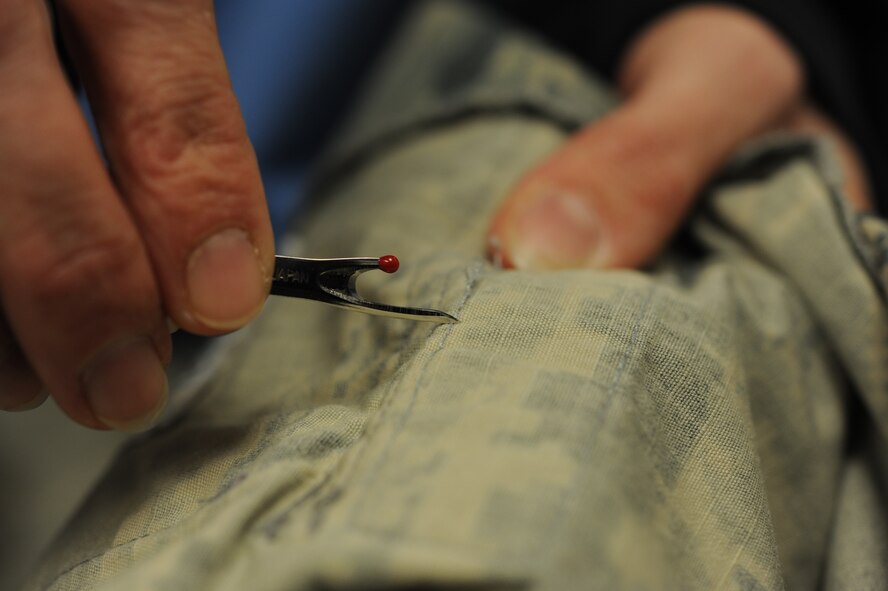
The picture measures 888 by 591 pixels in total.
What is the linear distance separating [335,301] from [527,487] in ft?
0.69

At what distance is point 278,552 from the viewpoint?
347mm

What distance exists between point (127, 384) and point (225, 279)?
9cm

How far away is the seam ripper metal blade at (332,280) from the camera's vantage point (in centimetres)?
50

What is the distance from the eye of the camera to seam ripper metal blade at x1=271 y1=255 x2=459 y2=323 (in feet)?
1.64

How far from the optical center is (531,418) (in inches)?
15.4

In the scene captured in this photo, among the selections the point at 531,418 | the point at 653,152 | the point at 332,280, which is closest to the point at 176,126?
the point at 332,280

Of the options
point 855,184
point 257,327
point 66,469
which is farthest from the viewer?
point 66,469

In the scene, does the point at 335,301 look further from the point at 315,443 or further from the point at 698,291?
the point at 698,291

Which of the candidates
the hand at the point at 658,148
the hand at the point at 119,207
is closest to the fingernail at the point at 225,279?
the hand at the point at 119,207

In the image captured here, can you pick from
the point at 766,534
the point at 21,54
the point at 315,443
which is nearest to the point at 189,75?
the point at 21,54

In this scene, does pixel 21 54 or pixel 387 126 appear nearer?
pixel 21 54

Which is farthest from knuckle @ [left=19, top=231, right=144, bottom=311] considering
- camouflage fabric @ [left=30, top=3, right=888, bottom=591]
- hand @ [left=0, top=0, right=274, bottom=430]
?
camouflage fabric @ [left=30, top=3, right=888, bottom=591]

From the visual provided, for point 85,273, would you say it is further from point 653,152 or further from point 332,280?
point 653,152

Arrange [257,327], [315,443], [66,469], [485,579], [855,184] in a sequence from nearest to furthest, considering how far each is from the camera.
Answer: [485,579] < [315,443] < [257,327] < [855,184] < [66,469]
